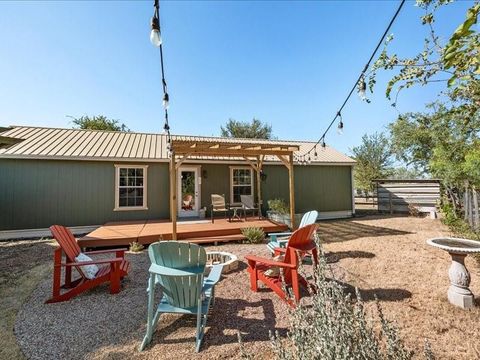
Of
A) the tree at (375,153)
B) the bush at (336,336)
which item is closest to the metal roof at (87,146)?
the bush at (336,336)

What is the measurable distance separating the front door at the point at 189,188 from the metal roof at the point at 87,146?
75 cm

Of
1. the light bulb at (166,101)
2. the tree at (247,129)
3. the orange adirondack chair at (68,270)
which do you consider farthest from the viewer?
the tree at (247,129)

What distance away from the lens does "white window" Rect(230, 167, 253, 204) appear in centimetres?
1039

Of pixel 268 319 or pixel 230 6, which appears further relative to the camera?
pixel 230 6

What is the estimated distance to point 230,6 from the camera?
5676 millimetres

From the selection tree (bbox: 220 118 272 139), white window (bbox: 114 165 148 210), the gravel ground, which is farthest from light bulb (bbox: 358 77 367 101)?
tree (bbox: 220 118 272 139)

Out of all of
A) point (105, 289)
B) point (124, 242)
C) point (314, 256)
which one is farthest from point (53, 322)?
point (314, 256)

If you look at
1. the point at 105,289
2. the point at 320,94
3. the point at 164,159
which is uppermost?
the point at 320,94

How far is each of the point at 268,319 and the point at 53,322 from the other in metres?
2.72

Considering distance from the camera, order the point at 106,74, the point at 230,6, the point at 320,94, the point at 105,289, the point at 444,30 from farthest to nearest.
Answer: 1. the point at 320,94
2. the point at 106,74
3. the point at 230,6
4. the point at 105,289
5. the point at 444,30

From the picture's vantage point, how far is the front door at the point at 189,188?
31.8ft

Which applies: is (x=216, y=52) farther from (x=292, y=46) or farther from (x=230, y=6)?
(x=292, y=46)

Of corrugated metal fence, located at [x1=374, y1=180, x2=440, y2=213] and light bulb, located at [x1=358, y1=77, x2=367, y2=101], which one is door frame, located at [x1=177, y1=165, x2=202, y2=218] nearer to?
light bulb, located at [x1=358, y1=77, x2=367, y2=101]

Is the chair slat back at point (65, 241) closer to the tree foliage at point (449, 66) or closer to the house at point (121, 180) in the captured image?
the house at point (121, 180)
